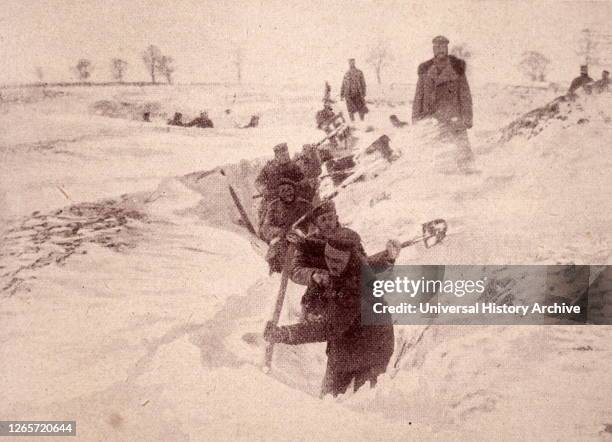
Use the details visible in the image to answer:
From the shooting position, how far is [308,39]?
3.53 m

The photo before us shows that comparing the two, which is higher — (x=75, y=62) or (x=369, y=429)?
(x=75, y=62)

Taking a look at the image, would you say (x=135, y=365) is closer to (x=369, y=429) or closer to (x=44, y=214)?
(x=44, y=214)

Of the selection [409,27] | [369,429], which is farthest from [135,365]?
[409,27]

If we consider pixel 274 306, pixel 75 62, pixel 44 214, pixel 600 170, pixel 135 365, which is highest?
pixel 75 62

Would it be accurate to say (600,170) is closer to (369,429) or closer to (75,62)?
(369,429)

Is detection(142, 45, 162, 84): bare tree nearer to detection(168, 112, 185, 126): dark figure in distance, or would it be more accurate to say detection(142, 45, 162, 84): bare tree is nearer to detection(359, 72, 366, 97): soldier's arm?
detection(168, 112, 185, 126): dark figure in distance

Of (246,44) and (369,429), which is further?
(246,44)

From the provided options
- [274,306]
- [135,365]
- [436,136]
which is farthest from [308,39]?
[135,365]

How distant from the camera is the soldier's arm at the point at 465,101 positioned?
3416 millimetres

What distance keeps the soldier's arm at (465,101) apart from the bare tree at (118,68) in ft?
6.86

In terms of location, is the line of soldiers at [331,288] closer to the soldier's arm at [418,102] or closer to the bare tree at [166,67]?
the soldier's arm at [418,102]

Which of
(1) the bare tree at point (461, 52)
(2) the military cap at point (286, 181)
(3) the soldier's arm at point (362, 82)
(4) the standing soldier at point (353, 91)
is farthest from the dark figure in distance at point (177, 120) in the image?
(1) the bare tree at point (461, 52)

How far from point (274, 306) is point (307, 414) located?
0.68 meters

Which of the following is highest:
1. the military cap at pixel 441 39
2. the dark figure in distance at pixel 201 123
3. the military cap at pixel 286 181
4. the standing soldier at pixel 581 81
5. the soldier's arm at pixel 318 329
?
the military cap at pixel 441 39
